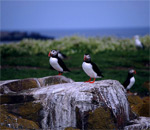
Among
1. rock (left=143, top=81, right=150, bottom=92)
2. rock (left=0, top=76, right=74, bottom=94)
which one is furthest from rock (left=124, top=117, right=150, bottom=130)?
rock (left=143, top=81, right=150, bottom=92)

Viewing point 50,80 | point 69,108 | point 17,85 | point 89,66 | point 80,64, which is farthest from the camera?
point 80,64

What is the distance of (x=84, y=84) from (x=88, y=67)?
2.15ft

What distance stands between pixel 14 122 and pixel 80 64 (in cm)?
886

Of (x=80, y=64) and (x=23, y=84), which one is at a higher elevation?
(x=80, y=64)

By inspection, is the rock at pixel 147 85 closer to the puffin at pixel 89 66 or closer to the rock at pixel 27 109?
the puffin at pixel 89 66

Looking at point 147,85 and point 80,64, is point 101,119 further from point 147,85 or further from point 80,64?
point 80,64

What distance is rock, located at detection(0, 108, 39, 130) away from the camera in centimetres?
679

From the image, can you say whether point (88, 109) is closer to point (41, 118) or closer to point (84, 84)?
point (84, 84)

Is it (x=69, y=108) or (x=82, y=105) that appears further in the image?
(x=69, y=108)

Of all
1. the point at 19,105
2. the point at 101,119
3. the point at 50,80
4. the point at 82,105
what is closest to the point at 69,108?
the point at 82,105

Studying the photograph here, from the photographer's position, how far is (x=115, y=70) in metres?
14.2

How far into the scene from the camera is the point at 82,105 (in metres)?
6.88

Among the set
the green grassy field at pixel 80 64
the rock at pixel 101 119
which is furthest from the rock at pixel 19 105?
the green grassy field at pixel 80 64

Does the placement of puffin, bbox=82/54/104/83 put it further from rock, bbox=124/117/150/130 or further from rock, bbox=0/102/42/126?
rock, bbox=0/102/42/126
